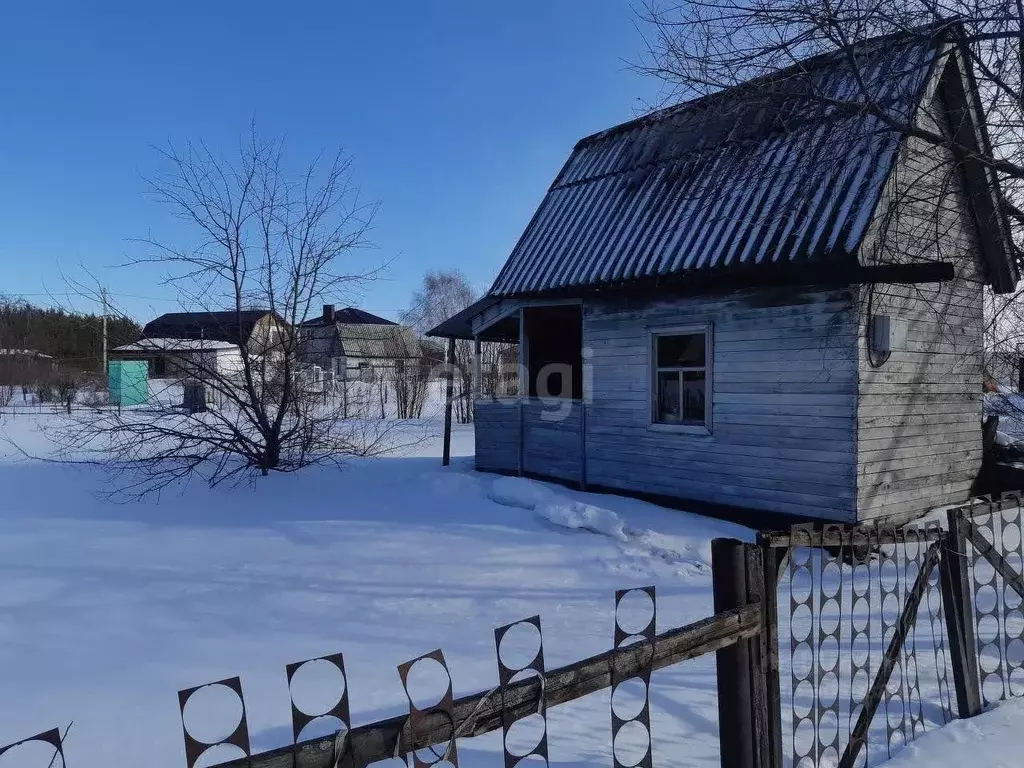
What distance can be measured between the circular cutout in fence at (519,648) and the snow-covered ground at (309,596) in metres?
0.15

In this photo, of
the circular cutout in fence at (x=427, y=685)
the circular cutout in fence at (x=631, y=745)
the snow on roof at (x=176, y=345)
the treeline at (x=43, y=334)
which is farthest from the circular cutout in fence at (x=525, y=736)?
the treeline at (x=43, y=334)

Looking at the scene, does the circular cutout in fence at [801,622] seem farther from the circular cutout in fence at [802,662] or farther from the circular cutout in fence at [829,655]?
the circular cutout in fence at [802,662]

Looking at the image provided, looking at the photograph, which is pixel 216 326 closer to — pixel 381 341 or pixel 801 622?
pixel 801 622

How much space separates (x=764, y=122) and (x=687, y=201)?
1.40 meters

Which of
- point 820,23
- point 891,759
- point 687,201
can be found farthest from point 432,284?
point 891,759

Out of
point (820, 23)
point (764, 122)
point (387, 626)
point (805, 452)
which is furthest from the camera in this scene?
point (764, 122)

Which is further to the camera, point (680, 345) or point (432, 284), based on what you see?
point (432, 284)

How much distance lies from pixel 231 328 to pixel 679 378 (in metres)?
7.02

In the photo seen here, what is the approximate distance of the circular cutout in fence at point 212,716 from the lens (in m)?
3.54

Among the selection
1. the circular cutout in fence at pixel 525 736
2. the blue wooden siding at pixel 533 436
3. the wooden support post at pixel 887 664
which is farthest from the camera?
the blue wooden siding at pixel 533 436

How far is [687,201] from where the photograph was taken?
9.27m

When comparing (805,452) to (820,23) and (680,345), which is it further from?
(820,23)

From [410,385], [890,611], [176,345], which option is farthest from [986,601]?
[410,385]

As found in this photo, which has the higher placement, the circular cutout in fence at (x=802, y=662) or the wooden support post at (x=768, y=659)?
the wooden support post at (x=768, y=659)
